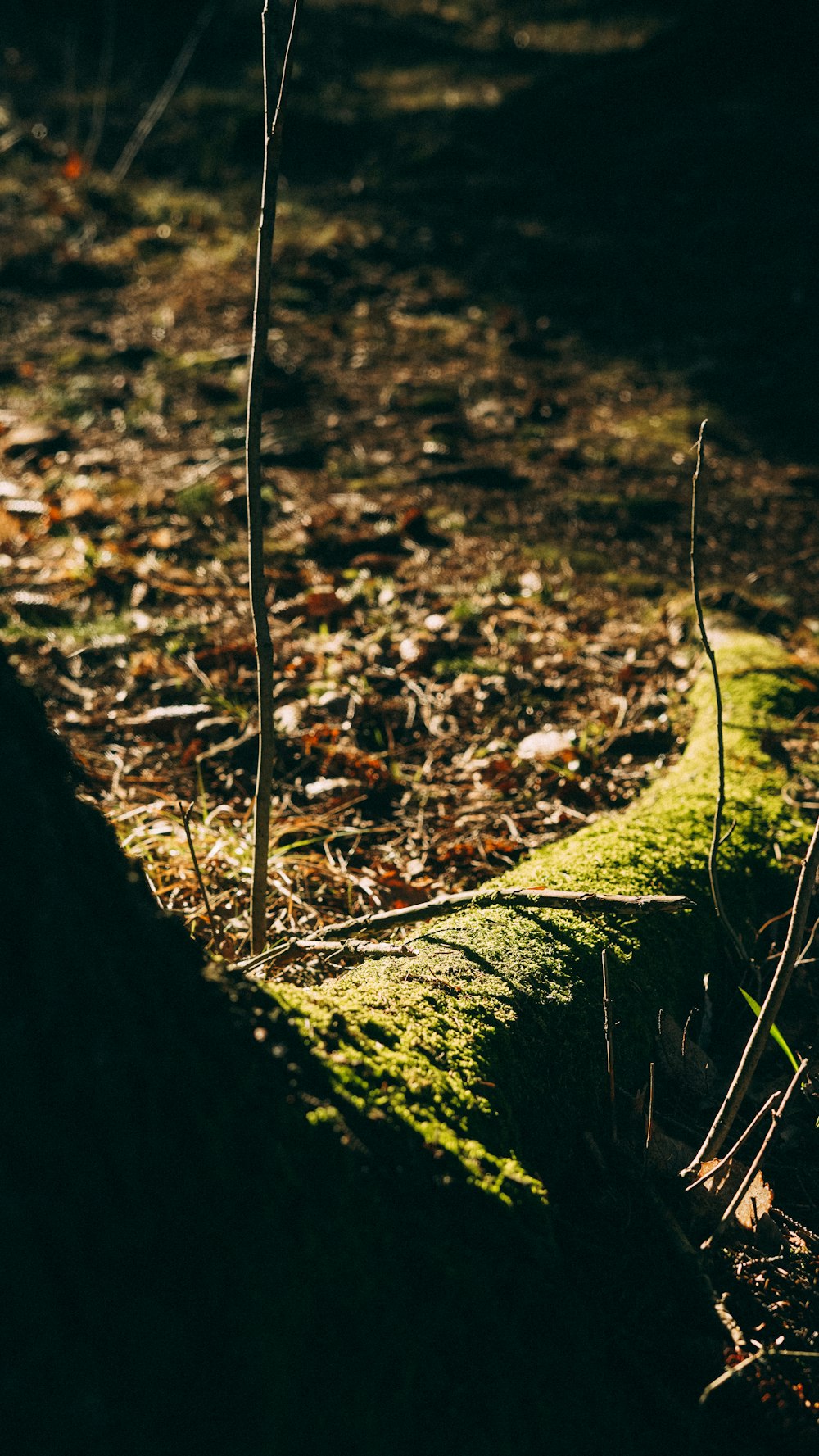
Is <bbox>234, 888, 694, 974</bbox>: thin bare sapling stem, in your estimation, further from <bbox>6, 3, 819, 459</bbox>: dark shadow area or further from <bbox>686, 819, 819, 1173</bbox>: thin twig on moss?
<bbox>6, 3, 819, 459</bbox>: dark shadow area

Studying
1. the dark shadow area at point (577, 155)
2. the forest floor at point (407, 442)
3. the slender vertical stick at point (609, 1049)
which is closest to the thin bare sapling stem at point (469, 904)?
the forest floor at point (407, 442)

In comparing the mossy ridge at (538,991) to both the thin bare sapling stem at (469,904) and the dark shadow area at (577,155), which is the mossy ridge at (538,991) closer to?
the thin bare sapling stem at (469,904)

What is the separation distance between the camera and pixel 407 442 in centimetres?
526

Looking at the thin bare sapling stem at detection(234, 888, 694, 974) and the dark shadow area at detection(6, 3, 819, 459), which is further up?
the dark shadow area at detection(6, 3, 819, 459)

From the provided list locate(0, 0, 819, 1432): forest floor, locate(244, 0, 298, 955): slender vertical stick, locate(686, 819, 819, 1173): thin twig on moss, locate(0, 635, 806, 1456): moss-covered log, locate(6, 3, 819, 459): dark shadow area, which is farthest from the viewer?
locate(6, 3, 819, 459): dark shadow area

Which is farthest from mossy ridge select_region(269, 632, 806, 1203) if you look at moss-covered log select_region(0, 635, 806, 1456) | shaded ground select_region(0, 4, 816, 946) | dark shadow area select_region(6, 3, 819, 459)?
dark shadow area select_region(6, 3, 819, 459)

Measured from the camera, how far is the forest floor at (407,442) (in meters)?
2.84

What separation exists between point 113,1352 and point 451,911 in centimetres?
109

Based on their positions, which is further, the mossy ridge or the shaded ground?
the shaded ground

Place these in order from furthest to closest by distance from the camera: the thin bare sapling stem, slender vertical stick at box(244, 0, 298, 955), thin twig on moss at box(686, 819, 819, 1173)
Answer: the thin bare sapling stem < slender vertical stick at box(244, 0, 298, 955) < thin twig on moss at box(686, 819, 819, 1173)

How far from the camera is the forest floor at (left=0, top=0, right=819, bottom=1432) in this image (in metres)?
2.84

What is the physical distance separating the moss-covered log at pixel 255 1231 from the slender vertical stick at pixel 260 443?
47 centimetres

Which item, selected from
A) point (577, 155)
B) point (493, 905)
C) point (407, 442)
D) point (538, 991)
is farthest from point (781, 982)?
point (577, 155)

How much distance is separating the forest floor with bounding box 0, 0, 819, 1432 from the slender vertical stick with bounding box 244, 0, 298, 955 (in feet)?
0.94
